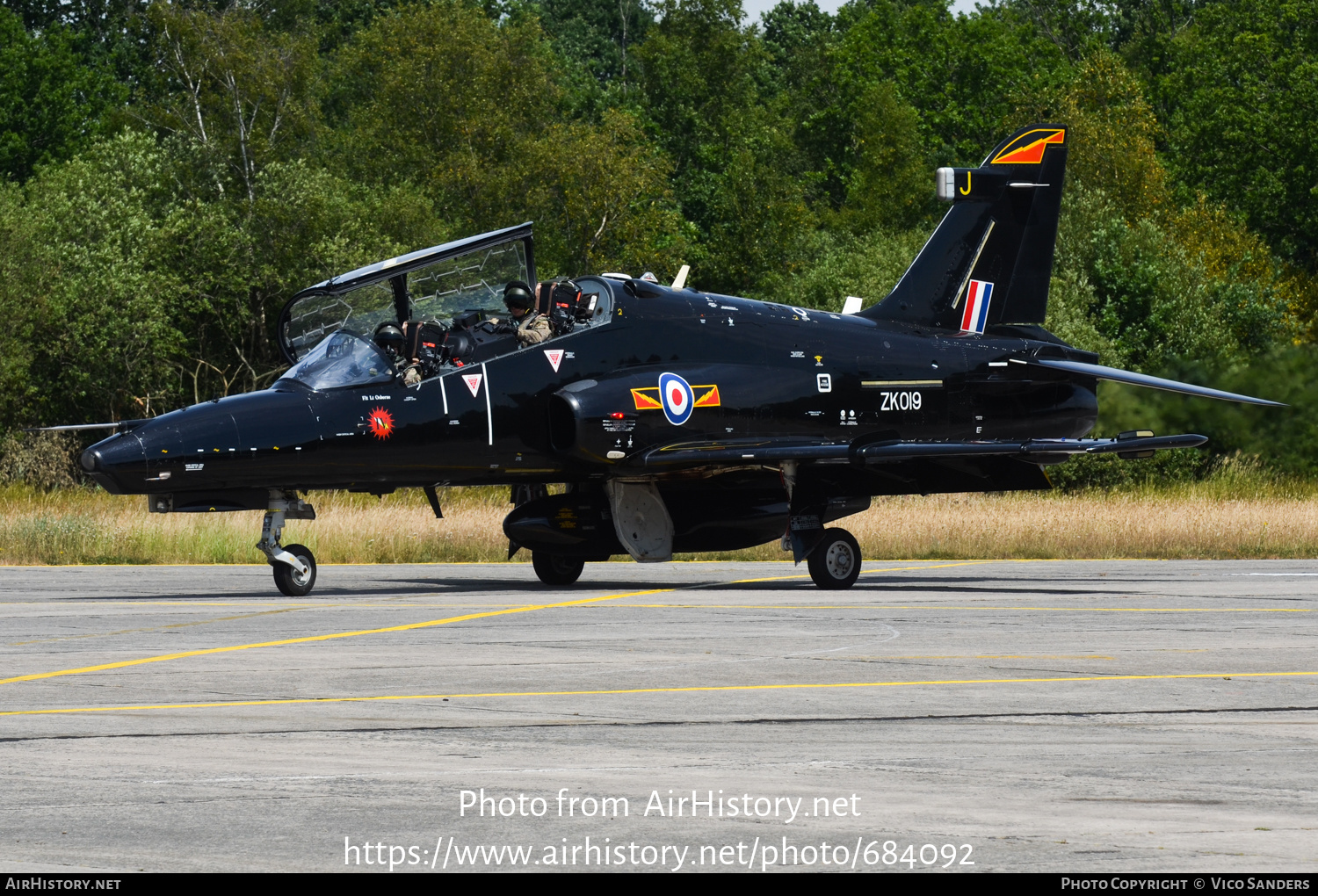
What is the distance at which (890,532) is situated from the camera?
27.0 metres

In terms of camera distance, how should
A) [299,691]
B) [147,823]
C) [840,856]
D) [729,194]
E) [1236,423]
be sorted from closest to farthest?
[840,856] < [147,823] < [299,691] < [1236,423] < [729,194]

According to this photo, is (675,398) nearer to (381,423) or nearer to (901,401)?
(901,401)

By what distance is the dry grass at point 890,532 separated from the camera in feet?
83.6

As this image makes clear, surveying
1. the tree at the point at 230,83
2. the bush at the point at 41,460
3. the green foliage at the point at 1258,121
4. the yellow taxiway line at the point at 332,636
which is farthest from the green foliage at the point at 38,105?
the yellow taxiway line at the point at 332,636

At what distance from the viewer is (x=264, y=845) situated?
637 centimetres

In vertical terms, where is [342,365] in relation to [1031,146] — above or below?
below

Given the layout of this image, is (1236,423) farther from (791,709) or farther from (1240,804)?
(1240,804)

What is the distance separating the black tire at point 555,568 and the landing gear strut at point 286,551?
123 inches

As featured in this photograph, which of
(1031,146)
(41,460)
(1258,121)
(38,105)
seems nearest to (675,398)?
(1031,146)

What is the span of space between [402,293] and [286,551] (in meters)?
3.11

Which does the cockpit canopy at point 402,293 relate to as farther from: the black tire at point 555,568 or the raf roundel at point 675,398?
the black tire at point 555,568

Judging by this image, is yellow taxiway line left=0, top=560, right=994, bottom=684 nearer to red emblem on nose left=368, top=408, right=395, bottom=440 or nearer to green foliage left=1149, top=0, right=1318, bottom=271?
red emblem on nose left=368, top=408, right=395, bottom=440

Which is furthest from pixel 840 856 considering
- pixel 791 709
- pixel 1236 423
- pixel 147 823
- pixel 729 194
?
pixel 729 194

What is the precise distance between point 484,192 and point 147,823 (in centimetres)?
4909
